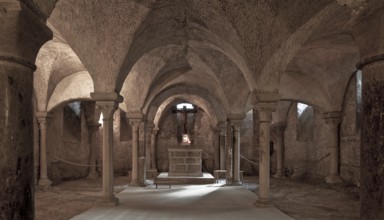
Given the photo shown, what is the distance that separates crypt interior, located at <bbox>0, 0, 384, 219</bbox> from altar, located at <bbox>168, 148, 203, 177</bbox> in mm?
80

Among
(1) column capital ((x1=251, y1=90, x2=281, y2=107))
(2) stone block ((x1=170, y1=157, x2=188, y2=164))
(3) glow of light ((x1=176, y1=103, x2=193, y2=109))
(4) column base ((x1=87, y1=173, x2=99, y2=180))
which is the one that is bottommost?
(4) column base ((x1=87, y1=173, x2=99, y2=180))

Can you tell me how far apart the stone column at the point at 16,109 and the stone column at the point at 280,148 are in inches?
594

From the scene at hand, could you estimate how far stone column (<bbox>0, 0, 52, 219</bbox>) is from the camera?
239 centimetres

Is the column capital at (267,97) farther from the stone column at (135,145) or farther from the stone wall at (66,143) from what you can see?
the stone wall at (66,143)

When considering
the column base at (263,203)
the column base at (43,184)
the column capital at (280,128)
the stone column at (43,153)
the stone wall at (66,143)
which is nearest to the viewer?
the column base at (263,203)

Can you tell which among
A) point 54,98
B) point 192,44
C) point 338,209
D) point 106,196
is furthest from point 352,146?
point 54,98

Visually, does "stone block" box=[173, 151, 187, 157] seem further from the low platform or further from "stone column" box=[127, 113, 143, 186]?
"stone column" box=[127, 113, 143, 186]

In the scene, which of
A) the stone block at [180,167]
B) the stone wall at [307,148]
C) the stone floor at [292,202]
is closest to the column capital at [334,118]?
the stone wall at [307,148]

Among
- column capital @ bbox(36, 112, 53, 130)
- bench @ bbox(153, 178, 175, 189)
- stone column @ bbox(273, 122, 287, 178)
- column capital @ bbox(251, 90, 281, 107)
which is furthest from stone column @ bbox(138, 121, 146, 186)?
stone column @ bbox(273, 122, 287, 178)

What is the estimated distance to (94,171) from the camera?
1650 cm

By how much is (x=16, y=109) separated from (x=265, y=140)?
6368 mm

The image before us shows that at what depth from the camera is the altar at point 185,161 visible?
1466 cm

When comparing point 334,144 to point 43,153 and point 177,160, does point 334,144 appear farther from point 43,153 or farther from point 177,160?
point 43,153

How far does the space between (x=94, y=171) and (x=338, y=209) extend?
11867mm
